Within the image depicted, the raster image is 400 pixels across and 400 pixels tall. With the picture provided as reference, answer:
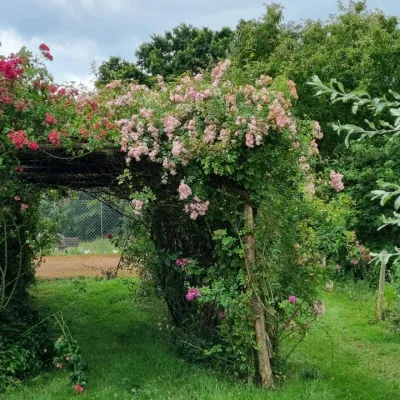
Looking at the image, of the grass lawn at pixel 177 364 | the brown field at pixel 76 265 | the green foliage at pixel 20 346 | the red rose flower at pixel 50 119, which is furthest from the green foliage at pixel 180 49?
the red rose flower at pixel 50 119

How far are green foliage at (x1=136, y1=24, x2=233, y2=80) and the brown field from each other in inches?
358

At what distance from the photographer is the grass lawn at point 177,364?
16.6 feet

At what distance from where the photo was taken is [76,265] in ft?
54.7

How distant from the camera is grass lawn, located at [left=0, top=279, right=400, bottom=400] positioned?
5066 mm

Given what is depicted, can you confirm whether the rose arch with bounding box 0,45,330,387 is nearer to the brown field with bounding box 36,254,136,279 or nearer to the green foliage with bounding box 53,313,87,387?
the green foliage with bounding box 53,313,87,387

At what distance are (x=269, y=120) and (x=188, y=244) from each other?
75.8 inches

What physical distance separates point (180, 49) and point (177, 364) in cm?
2185

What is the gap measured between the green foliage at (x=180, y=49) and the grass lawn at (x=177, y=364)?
16502 mm

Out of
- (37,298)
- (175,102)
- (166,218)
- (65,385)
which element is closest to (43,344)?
(65,385)

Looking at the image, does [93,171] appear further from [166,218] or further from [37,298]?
[37,298]

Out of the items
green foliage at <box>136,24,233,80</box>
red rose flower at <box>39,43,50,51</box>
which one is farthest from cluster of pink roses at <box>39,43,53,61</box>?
green foliage at <box>136,24,233,80</box>

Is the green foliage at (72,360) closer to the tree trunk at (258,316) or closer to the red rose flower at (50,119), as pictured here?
the tree trunk at (258,316)

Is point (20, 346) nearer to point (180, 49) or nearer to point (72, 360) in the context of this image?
point (72, 360)

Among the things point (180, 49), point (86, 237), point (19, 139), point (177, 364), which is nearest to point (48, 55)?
point (19, 139)
